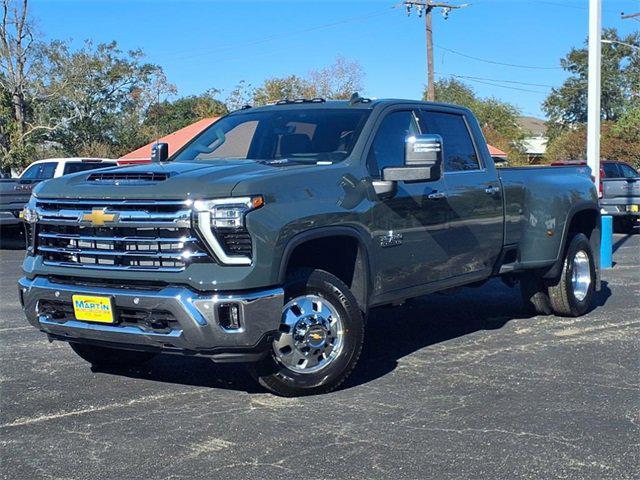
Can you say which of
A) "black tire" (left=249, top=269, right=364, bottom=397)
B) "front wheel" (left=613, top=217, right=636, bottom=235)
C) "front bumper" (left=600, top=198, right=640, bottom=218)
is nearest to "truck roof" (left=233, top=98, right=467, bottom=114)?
"black tire" (left=249, top=269, right=364, bottom=397)

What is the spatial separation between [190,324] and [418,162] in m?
2.04

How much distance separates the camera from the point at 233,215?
16.1 feet

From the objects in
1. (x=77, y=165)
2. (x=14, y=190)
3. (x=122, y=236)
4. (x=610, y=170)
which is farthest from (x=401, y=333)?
(x=610, y=170)

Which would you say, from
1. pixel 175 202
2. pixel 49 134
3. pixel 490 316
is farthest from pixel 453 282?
pixel 49 134

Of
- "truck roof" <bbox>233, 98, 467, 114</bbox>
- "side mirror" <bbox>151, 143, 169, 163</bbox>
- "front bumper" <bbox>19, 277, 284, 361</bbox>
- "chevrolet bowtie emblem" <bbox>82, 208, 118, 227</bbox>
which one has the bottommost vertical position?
"front bumper" <bbox>19, 277, 284, 361</bbox>

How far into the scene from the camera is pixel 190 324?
482 centimetres

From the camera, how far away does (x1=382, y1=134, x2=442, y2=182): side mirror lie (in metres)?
5.75

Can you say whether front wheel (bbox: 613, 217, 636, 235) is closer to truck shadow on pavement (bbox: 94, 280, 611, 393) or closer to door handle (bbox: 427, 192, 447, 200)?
truck shadow on pavement (bbox: 94, 280, 611, 393)

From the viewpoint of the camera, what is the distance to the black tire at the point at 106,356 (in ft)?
20.6

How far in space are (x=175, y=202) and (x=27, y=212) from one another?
4.70 ft

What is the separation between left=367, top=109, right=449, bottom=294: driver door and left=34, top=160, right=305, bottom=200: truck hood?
781 millimetres

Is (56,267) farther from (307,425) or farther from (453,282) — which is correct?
(453,282)

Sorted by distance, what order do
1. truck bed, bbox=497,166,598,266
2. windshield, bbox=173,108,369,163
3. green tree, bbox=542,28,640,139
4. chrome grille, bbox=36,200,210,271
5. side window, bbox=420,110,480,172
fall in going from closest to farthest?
chrome grille, bbox=36,200,210,271 → windshield, bbox=173,108,369,163 → side window, bbox=420,110,480,172 → truck bed, bbox=497,166,598,266 → green tree, bbox=542,28,640,139

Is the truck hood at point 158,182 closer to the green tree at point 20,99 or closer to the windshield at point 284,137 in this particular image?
the windshield at point 284,137
